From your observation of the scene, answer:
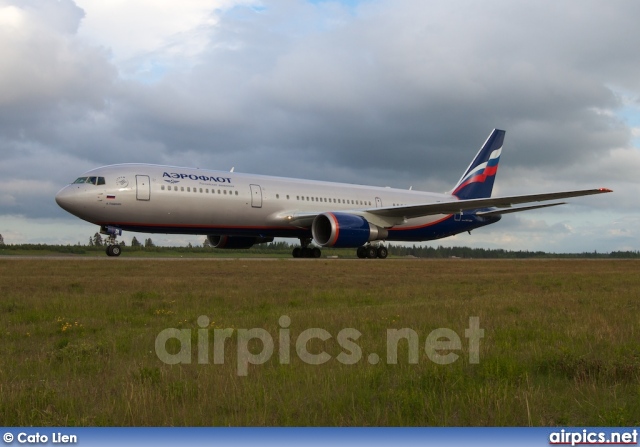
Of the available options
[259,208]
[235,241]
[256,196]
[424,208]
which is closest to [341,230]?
[259,208]

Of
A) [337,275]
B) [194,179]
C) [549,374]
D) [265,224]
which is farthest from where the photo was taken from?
[265,224]

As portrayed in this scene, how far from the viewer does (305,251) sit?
102ft

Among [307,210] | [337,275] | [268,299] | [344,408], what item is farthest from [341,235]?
[344,408]

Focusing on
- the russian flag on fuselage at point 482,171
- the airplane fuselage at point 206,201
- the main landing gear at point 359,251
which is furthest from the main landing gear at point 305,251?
the russian flag on fuselage at point 482,171

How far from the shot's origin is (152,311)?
8.45 metres

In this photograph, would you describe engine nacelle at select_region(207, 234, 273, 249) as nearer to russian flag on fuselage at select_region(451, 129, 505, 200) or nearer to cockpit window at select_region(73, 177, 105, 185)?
cockpit window at select_region(73, 177, 105, 185)

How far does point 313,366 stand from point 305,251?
86.2 feet

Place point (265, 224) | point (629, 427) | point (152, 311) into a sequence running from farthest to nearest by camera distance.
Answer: point (265, 224), point (152, 311), point (629, 427)

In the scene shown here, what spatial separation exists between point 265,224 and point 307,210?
263 centimetres

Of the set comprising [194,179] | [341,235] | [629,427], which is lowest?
[629,427]

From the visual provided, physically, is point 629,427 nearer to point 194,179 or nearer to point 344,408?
point 344,408

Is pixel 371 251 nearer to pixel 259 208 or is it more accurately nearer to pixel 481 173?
pixel 259 208

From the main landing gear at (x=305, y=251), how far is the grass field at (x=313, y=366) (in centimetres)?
2047

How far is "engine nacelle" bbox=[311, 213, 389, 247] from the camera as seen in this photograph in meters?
26.4
